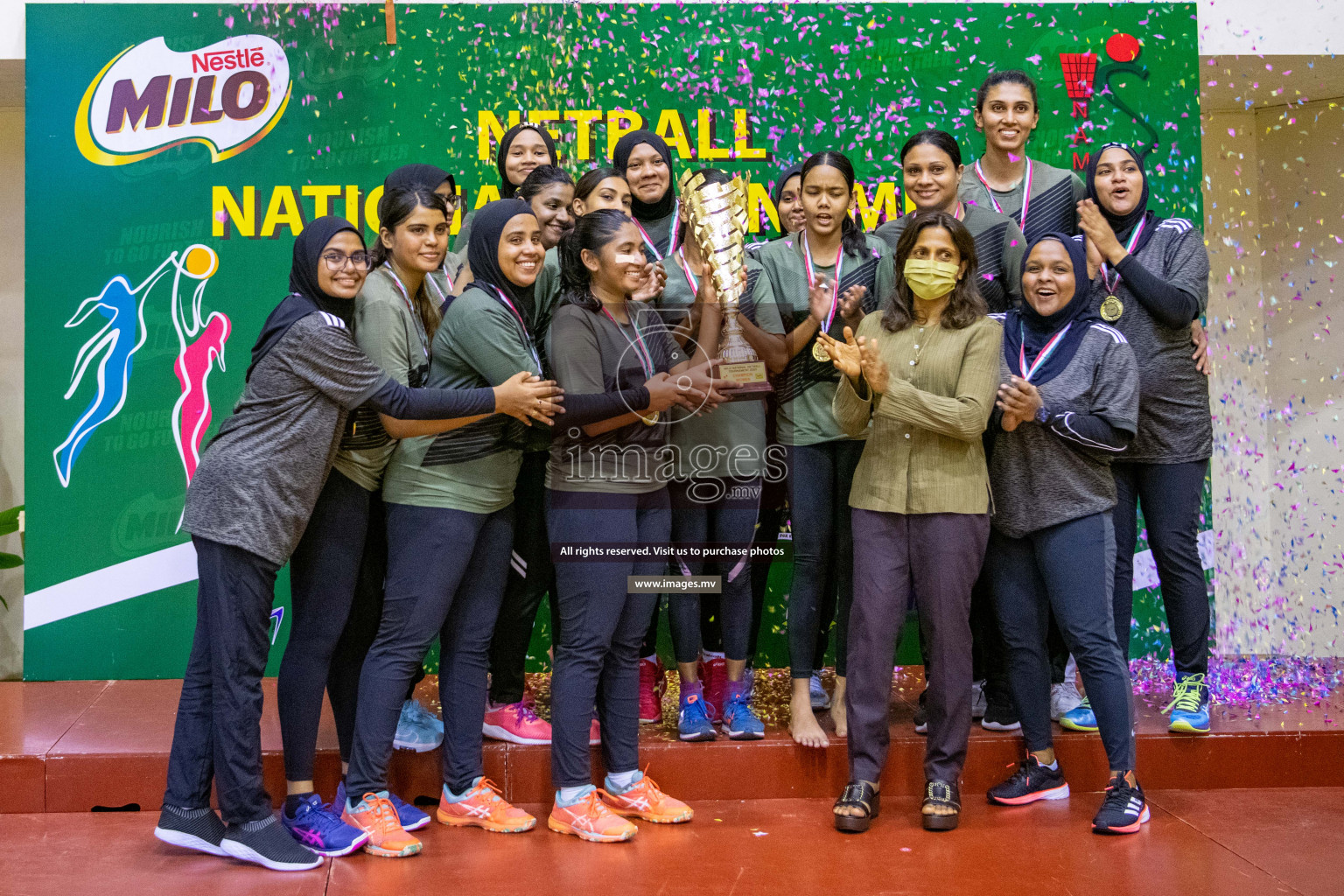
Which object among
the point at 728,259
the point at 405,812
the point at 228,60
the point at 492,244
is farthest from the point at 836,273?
the point at 228,60

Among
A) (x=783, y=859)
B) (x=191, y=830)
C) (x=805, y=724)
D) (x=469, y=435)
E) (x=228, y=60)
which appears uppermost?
(x=228, y=60)

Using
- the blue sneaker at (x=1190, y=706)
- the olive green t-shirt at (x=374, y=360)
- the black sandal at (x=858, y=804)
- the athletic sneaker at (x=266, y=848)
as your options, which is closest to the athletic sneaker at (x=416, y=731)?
the athletic sneaker at (x=266, y=848)

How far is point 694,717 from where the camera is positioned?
11.0 feet

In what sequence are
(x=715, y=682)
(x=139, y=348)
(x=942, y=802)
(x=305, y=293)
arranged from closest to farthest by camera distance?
(x=305, y=293)
(x=942, y=802)
(x=715, y=682)
(x=139, y=348)

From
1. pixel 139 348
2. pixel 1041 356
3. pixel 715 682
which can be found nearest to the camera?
pixel 1041 356

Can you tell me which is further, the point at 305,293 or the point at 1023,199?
the point at 1023,199

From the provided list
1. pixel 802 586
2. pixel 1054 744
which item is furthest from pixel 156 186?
pixel 1054 744

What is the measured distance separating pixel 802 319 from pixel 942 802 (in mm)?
1413

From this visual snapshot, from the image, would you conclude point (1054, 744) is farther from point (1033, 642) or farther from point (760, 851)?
point (760, 851)

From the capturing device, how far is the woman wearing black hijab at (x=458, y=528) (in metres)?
2.87

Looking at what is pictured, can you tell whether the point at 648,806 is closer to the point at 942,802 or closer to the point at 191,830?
the point at 942,802

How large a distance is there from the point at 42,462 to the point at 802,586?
2941 millimetres

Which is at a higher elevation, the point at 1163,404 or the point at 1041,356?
the point at 1041,356

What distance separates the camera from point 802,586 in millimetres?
3340
